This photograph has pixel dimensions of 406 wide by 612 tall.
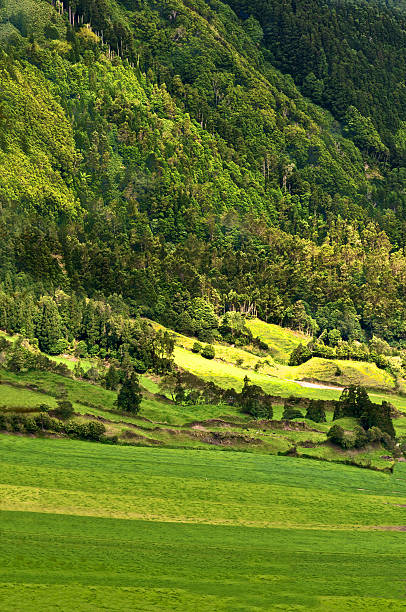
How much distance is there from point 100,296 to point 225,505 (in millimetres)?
118971

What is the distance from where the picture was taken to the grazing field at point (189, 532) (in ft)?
151

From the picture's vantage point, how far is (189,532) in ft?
199

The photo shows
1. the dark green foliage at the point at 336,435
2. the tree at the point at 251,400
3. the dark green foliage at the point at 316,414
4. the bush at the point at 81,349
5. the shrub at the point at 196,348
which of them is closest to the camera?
the dark green foliage at the point at 336,435

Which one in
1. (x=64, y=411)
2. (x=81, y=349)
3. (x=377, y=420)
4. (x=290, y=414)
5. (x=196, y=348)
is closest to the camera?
(x=64, y=411)

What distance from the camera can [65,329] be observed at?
157000 millimetres

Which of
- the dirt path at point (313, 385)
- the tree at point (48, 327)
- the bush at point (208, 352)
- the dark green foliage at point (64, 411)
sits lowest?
the tree at point (48, 327)

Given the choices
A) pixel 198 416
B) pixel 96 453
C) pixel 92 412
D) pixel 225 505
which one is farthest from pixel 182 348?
pixel 225 505

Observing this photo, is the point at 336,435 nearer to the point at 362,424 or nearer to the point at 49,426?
the point at 362,424

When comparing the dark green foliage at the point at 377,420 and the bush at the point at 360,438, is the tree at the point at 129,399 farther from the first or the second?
the dark green foliage at the point at 377,420

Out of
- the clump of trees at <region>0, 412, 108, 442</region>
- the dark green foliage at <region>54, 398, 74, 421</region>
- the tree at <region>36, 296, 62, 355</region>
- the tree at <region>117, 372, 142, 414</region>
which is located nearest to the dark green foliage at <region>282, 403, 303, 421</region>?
the tree at <region>117, 372, 142, 414</region>

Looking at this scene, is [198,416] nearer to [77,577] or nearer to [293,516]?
[293,516]

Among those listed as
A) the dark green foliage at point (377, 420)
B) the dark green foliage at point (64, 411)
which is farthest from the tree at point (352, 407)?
the dark green foliage at point (64, 411)

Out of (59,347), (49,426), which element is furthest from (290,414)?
(59,347)

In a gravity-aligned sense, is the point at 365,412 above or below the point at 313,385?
above
